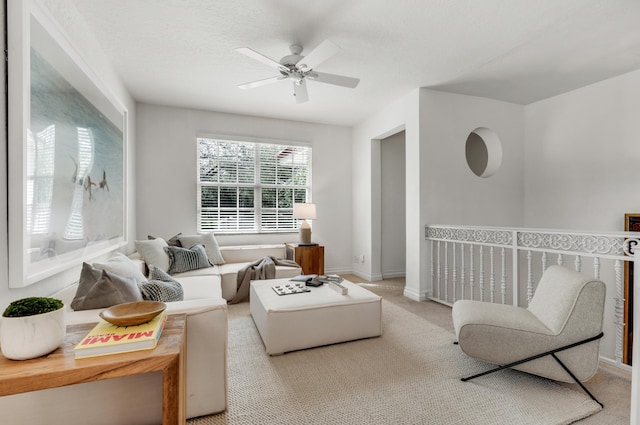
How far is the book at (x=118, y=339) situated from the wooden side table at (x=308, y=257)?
323cm

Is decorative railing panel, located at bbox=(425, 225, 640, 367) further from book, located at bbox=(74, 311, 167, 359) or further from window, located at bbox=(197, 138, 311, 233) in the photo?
book, located at bbox=(74, 311, 167, 359)

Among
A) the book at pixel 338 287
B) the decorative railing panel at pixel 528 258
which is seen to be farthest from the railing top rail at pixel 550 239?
the book at pixel 338 287

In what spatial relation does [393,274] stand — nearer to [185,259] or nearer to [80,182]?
[185,259]

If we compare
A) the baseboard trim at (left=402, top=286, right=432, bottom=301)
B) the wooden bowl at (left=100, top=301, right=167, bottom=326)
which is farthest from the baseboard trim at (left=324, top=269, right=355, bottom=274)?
the wooden bowl at (left=100, top=301, right=167, bottom=326)

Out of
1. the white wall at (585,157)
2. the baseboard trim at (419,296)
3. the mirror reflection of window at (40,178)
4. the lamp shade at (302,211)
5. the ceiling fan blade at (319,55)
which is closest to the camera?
the mirror reflection of window at (40,178)

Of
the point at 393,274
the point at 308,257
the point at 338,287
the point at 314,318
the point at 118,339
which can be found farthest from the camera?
the point at 393,274

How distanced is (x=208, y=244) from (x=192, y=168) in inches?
50.3

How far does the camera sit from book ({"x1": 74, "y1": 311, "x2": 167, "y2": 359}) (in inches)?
41.6

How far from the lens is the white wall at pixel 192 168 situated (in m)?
4.30

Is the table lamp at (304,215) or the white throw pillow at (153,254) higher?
the table lamp at (304,215)

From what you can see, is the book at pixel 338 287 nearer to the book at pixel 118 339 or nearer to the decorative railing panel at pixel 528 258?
the decorative railing panel at pixel 528 258

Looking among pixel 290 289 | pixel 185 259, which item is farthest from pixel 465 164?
pixel 185 259

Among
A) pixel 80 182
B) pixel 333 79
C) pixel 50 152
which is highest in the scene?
pixel 333 79

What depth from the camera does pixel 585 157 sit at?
378 centimetres
